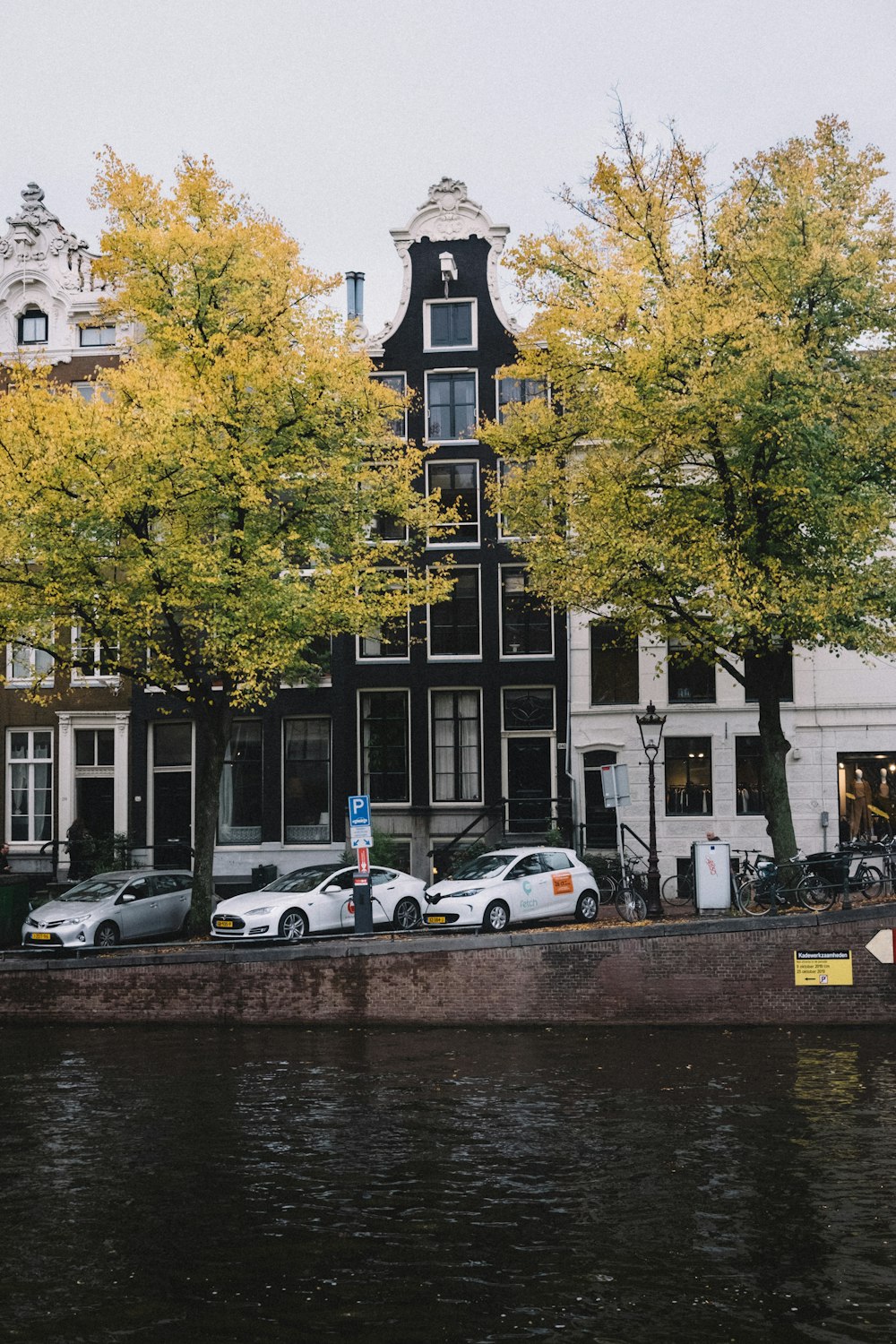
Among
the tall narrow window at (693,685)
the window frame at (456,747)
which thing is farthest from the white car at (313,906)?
the tall narrow window at (693,685)

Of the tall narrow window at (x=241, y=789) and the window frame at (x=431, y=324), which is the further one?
the tall narrow window at (x=241, y=789)

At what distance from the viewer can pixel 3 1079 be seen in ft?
61.7

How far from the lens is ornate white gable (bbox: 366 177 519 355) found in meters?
35.4

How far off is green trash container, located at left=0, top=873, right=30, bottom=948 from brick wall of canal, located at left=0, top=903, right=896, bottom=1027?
3.26 m

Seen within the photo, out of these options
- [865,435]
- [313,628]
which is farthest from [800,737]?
[313,628]

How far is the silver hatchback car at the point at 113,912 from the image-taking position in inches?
972

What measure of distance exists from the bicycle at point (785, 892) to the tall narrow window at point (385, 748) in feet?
42.0

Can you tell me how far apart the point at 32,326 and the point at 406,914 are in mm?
22145

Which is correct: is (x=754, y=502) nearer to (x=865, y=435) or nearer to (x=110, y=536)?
(x=865, y=435)

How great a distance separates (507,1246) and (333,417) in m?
18.0

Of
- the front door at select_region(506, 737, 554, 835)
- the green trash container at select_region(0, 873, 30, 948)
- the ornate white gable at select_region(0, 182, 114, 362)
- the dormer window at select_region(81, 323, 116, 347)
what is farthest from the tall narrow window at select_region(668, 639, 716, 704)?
the ornate white gable at select_region(0, 182, 114, 362)

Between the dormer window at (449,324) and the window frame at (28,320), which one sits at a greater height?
the window frame at (28,320)

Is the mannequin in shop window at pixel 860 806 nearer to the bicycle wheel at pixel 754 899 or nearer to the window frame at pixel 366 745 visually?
the bicycle wheel at pixel 754 899

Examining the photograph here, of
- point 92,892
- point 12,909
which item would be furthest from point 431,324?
point 12,909
